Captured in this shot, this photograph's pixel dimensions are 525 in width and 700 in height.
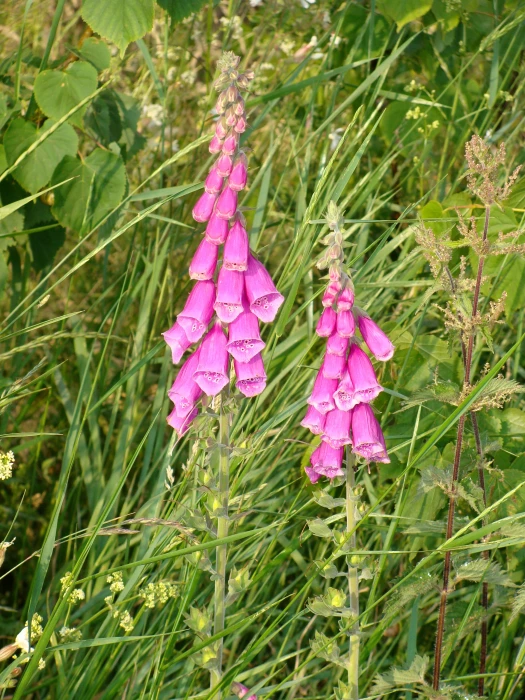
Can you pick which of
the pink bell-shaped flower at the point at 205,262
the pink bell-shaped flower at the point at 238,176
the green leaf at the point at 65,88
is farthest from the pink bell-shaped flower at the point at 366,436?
the green leaf at the point at 65,88

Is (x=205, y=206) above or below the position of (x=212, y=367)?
above

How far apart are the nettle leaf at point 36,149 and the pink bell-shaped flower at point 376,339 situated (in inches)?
49.4

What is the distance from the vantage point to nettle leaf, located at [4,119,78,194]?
2.70 m

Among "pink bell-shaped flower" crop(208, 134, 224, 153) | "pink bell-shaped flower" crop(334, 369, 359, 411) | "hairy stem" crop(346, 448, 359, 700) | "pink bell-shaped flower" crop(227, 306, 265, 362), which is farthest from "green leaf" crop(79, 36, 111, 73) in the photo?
"hairy stem" crop(346, 448, 359, 700)

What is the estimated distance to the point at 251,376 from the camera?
194 cm

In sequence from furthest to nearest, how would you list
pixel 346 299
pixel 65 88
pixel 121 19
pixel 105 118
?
pixel 105 118 → pixel 65 88 → pixel 121 19 → pixel 346 299

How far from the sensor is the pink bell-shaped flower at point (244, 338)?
75.0 inches

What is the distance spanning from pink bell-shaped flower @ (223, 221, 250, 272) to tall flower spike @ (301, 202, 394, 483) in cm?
17

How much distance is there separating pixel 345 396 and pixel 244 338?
25 centimetres

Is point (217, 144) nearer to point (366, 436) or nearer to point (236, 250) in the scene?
point (236, 250)

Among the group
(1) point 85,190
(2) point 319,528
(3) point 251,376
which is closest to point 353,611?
(2) point 319,528

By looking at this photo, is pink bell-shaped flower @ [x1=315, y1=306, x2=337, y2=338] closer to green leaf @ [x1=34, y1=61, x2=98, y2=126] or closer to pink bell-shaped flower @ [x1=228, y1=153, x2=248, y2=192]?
pink bell-shaped flower @ [x1=228, y1=153, x2=248, y2=192]

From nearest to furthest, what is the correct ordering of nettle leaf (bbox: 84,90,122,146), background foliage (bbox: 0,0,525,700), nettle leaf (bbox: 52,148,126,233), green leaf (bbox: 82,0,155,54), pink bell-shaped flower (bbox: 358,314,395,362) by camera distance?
pink bell-shaped flower (bbox: 358,314,395,362), background foliage (bbox: 0,0,525,700), green leaf (bbox: 82,0,155,54), nettle leaf (bbox: 52,148,126,233), nettle leaf (bbox: 84,90,122,146)

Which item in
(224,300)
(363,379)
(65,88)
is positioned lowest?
(363,379)
